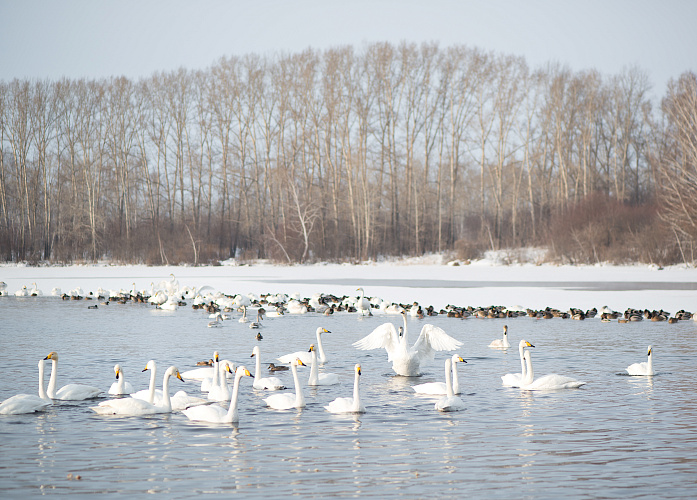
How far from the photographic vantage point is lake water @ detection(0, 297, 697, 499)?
5.88 metres

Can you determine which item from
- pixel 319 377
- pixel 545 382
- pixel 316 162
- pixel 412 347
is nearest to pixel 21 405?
pixel 319 377

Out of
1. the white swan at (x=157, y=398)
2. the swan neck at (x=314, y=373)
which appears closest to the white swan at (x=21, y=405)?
the white swan at (x=157, y=398)

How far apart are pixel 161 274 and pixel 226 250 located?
13.7 metres

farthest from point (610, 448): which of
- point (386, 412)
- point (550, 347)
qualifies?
point (550, 347)

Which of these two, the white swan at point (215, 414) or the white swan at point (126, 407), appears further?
the white swan at point (126, 407)

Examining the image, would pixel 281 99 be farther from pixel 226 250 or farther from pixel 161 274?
→ pixel 161 274

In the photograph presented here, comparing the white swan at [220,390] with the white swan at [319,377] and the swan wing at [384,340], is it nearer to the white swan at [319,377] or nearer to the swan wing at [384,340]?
the white swan at [319,377]

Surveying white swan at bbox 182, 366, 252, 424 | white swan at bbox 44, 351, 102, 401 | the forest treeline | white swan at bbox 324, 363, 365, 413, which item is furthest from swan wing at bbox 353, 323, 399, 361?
the forest treeline

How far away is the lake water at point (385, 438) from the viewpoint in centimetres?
588

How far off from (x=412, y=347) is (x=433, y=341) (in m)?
0.32

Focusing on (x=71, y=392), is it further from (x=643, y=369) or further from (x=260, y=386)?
(x=643, y=369)

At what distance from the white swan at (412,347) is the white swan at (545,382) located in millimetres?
1164

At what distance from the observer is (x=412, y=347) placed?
36.8 ft

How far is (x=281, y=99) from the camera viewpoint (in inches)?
1953
